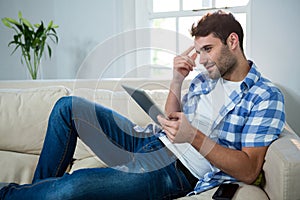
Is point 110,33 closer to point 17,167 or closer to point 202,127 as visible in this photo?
point 17,167

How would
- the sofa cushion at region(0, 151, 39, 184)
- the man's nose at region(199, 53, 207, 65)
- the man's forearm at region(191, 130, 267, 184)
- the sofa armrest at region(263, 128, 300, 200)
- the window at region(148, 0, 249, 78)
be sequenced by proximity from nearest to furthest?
1. the sofa armrest at region(263, 128, 300, 200)
2. the man's forearm at region(191, 130, 267, 184)
3. the man's nose at region(199, 53, 207, 65)
4. the sofa cushion at region(0, 151, 39, 184)
5. the window at region(148, 0, 249, 78)

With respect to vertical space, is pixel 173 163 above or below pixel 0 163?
above

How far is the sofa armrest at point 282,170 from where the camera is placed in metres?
1.08

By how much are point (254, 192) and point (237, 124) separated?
0.75ft

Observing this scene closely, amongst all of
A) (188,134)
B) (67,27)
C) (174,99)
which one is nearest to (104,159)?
(174,99)

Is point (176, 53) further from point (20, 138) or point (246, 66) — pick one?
point (20, 138)

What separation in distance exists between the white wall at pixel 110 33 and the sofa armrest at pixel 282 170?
3.13ft

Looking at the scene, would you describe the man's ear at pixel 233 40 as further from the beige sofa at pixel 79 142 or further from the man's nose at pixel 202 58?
the beige sofa at pixel 79 142

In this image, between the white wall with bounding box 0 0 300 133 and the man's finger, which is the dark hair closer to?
the man's finger

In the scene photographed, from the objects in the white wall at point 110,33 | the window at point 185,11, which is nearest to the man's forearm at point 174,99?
the window at point 185,11

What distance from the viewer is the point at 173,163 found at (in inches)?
53.7

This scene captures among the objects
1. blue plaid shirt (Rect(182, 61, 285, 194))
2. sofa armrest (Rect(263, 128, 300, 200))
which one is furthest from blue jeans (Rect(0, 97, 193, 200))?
sofa armrest (Rect(263, 128, 300, 200))

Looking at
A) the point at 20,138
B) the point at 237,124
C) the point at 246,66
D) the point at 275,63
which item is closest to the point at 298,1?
the point at 275,63

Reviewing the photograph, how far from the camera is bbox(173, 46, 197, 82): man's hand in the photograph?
112cm
